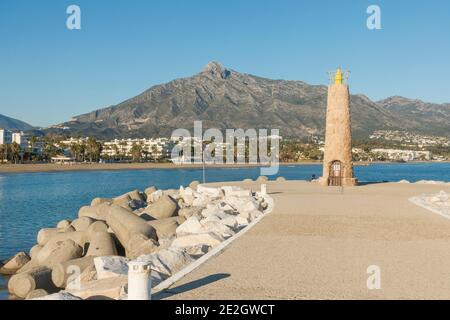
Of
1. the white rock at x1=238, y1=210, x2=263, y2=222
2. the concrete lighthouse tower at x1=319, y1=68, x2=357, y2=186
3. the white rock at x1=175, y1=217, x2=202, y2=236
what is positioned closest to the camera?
the white rock at x1=175, y1=217, x2=202, y2=236

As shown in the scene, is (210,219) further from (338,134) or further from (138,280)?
(338,134)

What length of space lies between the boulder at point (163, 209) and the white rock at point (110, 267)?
28.5ft

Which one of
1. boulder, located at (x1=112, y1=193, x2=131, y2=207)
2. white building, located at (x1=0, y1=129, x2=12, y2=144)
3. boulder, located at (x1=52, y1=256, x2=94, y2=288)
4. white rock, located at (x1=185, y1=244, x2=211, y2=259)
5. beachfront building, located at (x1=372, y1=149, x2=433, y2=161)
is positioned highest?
white building, located at (x1=0, y1=129, x2=12, y2=144)

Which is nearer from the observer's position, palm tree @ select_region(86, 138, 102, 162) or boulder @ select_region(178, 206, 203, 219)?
boulder @ select_region(178, 206, 203, 219)

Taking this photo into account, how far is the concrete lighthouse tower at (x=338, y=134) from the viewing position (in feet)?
90.1

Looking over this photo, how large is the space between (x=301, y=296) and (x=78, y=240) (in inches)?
372

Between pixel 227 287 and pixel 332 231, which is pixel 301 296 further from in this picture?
pixel 332 231

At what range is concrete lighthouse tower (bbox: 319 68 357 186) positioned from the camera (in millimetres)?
27469

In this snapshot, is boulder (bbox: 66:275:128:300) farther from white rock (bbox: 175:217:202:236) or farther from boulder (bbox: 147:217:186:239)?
boulder (bbox: 147:217:186:239)

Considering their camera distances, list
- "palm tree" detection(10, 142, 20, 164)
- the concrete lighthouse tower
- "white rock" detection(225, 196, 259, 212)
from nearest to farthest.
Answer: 1. "white rock" detection(225, 196, 259, 212)
2. the concrete lighthouse tower
3. "palm tree" detection(10, 142, 20, 164)

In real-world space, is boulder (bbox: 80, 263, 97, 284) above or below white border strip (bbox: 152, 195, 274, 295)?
below

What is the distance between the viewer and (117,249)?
538 inches

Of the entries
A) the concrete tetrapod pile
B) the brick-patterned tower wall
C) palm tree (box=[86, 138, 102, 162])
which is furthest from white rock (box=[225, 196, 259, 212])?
palm tree (box=[86, 138, 102, 162])
